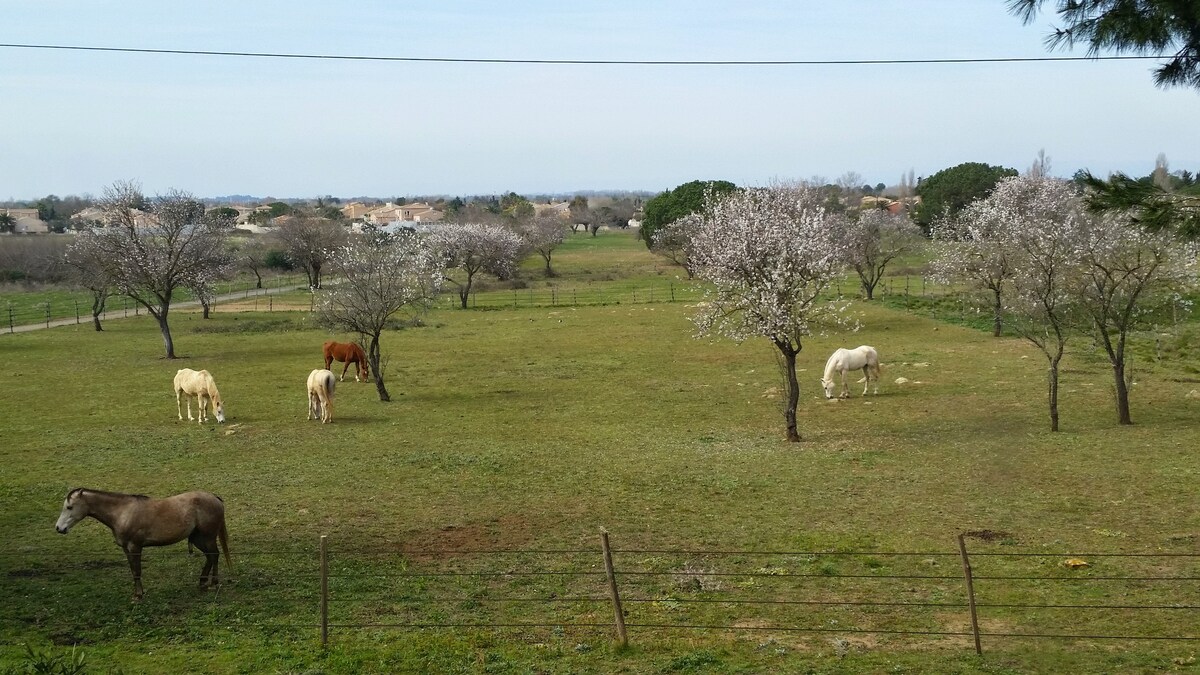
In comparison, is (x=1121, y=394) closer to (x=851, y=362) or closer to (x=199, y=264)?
(x=851, y=362)

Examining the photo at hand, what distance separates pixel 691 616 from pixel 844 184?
466 feet

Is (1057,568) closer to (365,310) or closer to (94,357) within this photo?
(365,310)

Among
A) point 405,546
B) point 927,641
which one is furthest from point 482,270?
point 927,641

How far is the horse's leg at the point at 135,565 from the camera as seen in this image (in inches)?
463

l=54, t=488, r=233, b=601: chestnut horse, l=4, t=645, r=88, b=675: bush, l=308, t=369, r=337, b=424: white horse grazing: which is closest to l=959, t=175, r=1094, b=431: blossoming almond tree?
l=54, t=488, r=233, b=601: chestnut horse

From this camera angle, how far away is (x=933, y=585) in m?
12.0

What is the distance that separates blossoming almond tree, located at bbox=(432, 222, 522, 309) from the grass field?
26.0 metres

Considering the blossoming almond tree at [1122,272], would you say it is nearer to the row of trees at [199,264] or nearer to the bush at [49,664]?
the row of trees at [199,264]

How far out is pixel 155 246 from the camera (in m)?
38.5

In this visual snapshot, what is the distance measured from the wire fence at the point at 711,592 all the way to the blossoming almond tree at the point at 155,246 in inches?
1017

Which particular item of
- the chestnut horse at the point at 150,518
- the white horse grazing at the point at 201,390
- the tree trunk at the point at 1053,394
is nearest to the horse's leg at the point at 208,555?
the chestnut horse at the point at 150,518

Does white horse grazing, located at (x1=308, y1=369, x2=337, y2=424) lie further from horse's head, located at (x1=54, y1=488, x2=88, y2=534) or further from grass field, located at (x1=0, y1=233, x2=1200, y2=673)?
horse's head, located at (x1=54, y1=488, x2=88, y2=534)

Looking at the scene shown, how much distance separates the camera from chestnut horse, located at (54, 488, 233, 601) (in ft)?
39.4

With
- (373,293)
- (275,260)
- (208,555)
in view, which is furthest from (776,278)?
(275,260)
